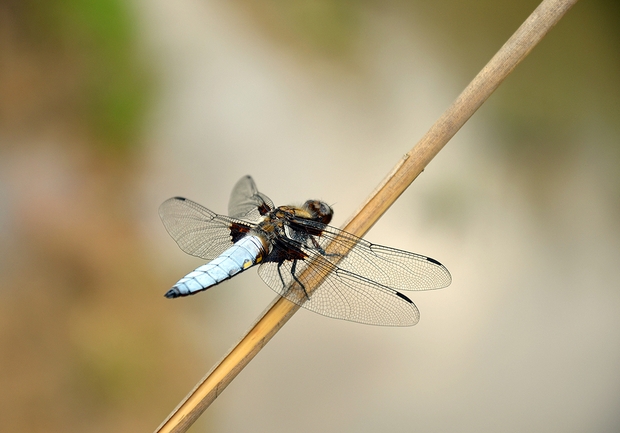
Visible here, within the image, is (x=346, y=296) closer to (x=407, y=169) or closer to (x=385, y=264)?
(x=385, y=264)

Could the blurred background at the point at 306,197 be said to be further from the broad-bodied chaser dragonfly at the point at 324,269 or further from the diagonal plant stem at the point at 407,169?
the diagonal plant stem at the point at 407,169

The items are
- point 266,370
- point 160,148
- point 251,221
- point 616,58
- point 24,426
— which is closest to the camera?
point 251,221

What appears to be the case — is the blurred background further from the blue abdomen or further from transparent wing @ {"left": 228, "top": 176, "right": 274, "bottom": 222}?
the blue abdomen

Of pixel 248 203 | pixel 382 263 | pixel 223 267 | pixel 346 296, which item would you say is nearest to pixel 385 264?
pixel 382 263

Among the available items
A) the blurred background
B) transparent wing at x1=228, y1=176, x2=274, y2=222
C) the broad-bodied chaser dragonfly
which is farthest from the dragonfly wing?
the blurred background

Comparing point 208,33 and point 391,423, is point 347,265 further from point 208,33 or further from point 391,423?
point 208,33

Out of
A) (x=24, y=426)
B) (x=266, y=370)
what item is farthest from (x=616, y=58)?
(x=24, y=426)

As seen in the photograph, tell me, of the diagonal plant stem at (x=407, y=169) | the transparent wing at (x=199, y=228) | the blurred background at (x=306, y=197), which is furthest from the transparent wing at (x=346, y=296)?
the blurred background at (x=306, y=197)
